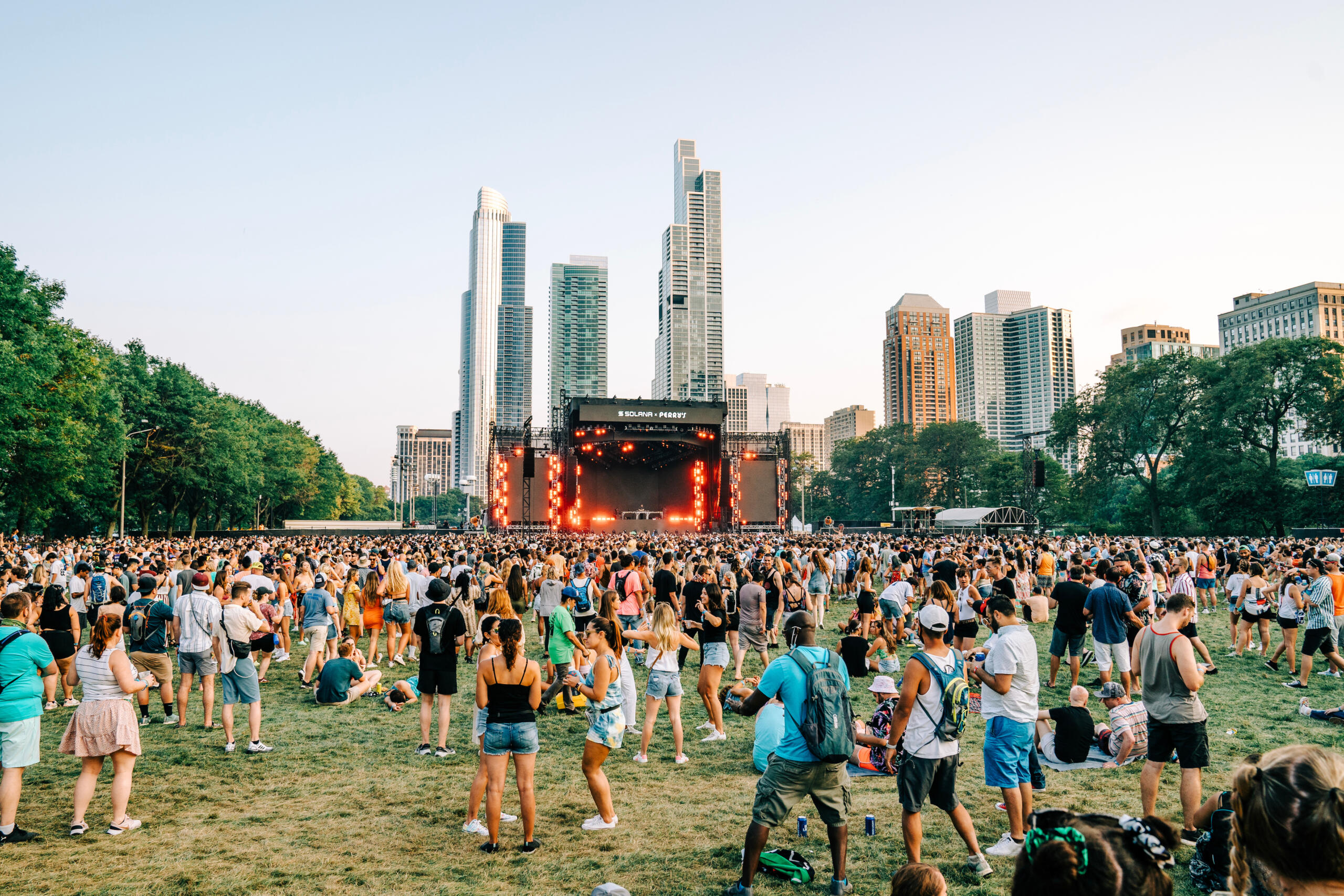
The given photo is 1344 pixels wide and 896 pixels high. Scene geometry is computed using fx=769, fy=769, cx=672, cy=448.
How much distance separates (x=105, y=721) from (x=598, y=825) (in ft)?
12.5

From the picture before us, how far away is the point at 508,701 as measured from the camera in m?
5.42

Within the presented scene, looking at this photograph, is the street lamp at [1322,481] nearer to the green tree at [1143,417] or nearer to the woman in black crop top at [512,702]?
the green tree at [1143,417]

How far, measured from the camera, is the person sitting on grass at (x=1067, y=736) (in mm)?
Answer: 7367

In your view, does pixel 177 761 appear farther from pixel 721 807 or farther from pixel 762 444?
pixel 762 444

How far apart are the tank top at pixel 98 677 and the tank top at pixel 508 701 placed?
9.65 ft

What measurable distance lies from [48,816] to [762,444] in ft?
154

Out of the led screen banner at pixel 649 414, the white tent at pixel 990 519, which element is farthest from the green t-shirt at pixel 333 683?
the white tent at pixel 990 519

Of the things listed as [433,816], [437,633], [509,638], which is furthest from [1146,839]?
[437,633]

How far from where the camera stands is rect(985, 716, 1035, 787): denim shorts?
17.2ft

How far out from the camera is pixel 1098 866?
175cm

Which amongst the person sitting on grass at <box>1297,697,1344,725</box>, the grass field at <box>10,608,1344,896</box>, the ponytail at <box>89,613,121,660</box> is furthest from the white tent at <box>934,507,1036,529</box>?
the ponytail at <box>89,613,121,660</box>

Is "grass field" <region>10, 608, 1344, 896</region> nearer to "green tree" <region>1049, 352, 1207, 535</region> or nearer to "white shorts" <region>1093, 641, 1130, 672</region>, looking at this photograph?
"white shorts" <region>1093, 641, 1130, 672</region>

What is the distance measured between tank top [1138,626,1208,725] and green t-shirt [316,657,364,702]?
9.44 metres

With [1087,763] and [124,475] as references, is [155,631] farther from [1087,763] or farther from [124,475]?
[124,475]
